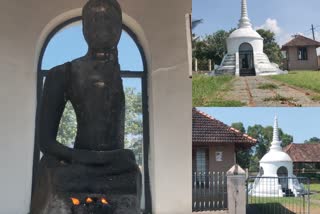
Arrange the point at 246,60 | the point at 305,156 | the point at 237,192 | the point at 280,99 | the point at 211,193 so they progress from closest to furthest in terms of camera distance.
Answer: the point at 237,192
the point at 211,193
the point at 280,99
the point at 246,60
the point at 305,156

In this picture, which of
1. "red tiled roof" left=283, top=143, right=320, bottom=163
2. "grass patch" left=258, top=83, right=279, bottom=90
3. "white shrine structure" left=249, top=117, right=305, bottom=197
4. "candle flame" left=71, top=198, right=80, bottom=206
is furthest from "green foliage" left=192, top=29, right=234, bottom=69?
"candle flame" left=71, top=198, right=80, bottom=206

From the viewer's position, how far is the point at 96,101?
9.59ft

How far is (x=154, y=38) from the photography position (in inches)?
233

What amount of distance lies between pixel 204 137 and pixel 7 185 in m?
8.54

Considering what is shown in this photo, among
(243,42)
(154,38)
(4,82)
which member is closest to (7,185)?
(4,82)

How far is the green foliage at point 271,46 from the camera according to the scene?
18.7 metres

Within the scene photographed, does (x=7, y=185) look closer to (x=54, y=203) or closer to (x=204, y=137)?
(x=54, y=203)

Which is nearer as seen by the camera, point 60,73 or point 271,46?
point 60,73

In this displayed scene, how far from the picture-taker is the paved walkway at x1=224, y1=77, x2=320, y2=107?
1311 centimetres

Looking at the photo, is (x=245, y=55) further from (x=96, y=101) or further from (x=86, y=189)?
(x=86, y=189)

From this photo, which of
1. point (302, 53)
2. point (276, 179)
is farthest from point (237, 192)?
point (302, 53)

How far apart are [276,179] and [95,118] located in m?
13.8

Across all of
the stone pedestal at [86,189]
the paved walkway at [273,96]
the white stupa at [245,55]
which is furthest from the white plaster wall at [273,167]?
the stone pedestal at [86,189]

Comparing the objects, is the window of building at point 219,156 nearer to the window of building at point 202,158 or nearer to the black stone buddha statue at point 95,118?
the window of building at point 202,158
